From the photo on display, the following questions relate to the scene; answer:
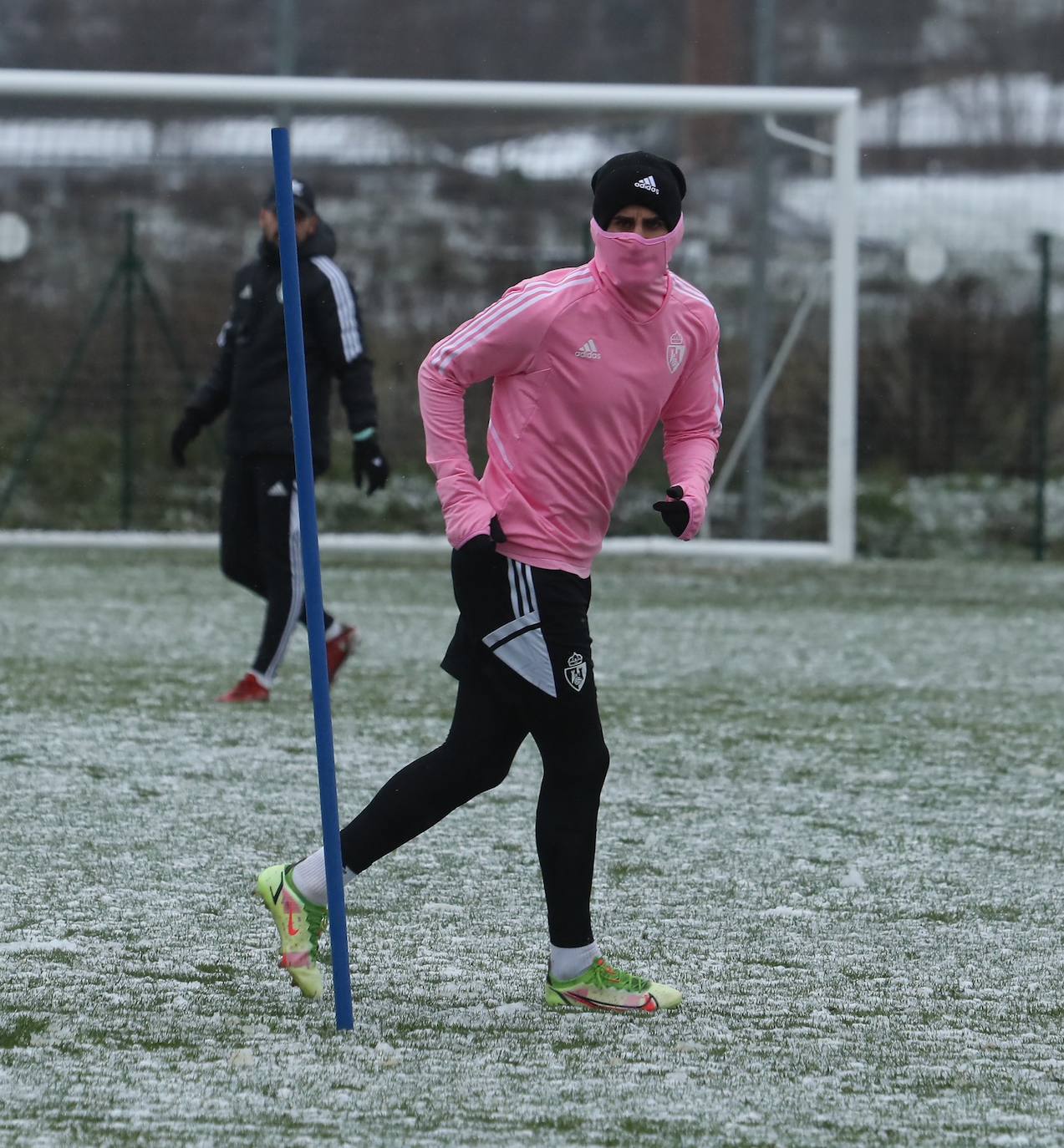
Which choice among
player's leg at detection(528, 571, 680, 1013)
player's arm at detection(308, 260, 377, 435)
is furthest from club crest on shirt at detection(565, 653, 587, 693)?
player's arm at detection(308, 260, 377, 435)

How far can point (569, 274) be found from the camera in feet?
12.7

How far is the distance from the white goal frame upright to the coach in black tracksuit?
5425 millimetres

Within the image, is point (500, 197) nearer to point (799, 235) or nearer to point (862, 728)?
point (799, 235)

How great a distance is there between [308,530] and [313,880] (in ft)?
2.20

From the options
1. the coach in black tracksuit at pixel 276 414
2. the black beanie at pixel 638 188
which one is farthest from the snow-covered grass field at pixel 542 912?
the black beanie at pixel 638 188

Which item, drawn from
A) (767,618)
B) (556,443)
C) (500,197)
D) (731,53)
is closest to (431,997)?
(556,443)

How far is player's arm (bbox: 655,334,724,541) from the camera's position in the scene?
13.1 ft

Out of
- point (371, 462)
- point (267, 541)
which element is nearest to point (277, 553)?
point (267, 541)

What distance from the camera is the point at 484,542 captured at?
12.1ft

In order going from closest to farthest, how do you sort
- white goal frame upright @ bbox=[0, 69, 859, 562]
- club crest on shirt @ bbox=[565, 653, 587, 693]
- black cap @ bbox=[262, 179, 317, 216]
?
club crest on shirt @ bbox=[565, 653, 587, 693]
black cap @ bbox=[262, 179, 317, 216]
white goal frame upright @ bbox=[0, 69, 859, 562]

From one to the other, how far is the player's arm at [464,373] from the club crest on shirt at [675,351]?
0.26 meters

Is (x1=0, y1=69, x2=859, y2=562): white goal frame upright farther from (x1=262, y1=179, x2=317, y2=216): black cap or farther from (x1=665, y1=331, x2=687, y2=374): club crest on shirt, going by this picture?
(x1=665, y1=331, x2=687, y2=374): club crest on shirt

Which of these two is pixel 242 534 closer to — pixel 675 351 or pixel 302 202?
pixel 302 202

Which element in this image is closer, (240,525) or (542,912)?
(542,912)
